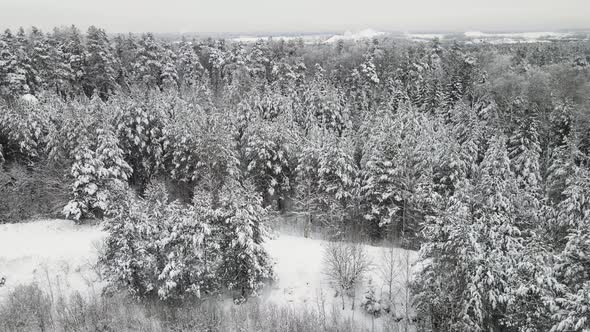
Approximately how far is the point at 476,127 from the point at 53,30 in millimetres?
71114

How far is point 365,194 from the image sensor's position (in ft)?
107

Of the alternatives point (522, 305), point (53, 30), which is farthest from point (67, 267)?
point (53, 30)

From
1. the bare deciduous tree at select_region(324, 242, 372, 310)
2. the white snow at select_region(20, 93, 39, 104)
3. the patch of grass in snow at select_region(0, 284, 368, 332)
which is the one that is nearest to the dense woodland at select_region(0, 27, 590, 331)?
the patch of grass in snow at select_region(0, 284, 368, 332)

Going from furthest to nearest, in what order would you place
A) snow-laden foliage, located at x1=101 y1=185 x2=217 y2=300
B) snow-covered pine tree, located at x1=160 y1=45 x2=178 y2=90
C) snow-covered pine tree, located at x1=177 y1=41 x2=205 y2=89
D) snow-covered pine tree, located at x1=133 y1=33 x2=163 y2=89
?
snow-covered pine tree, located at x1=177 y1=41 x2=205 y2=89 → snow-covered pine tree, located at x1=133 y1=33 x2=163 y2=89 → snow-covered pine tree, located at x1=160 y1=45 x2=178 y2=90 → snow-laden foliage, located at x1=101 y1=185 x2=217 y2=300

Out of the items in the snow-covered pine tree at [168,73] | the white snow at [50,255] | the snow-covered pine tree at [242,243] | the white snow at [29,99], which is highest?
the snow-covered pine tree at [168,73]

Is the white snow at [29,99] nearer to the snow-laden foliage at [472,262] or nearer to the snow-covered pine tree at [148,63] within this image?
the snow-covered pine tree at [148,63]

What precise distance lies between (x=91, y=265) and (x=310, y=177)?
16.6 meters

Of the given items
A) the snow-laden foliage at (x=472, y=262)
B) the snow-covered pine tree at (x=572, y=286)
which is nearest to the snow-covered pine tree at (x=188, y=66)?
the snow-laden foliage at (x=472, y=262)

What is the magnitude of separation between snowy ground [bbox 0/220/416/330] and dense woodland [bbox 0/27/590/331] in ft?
6.49

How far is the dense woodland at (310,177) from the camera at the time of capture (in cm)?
1936

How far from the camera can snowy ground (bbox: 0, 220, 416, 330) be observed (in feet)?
88.1

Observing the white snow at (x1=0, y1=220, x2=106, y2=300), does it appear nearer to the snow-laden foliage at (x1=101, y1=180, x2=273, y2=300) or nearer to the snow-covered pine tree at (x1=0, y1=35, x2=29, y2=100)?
the snow-laden foliage at (x1=101, y1=180, x2=273, y2=300)

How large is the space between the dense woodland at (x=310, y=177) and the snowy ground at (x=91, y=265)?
198 centimetres

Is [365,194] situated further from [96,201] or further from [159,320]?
[96,201]
